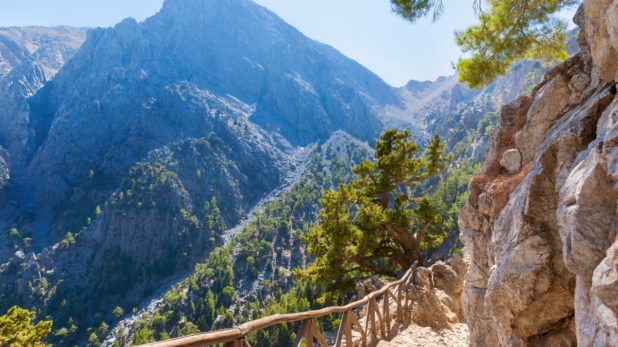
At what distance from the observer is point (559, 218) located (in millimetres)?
5004

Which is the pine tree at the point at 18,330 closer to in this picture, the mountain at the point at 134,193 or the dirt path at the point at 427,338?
the dirt path at the point at 427,338

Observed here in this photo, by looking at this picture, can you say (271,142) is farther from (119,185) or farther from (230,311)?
(230,311)

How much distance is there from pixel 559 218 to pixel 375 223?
1597cm

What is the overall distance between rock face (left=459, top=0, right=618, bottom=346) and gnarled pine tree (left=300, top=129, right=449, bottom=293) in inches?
411

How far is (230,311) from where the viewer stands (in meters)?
102

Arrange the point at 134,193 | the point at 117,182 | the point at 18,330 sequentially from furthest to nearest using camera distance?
the point at 117,182, the point at 134,193, the point at 18,330

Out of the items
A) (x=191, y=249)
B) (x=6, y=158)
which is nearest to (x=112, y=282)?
(x=191, y=249)

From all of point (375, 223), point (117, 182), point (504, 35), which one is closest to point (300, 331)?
point (504, 35)

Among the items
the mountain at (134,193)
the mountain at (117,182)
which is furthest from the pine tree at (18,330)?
the mountain at (117,182)

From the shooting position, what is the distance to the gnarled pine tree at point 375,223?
20844 millimetres

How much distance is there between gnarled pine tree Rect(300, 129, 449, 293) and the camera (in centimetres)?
2084

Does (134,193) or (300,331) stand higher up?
(300,331)

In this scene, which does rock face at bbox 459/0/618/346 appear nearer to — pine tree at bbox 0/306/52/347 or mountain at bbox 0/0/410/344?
pine tree at bbox 0/306/52/347

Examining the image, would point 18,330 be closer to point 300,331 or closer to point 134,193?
point 300,331
